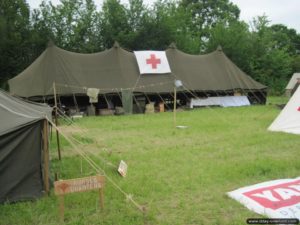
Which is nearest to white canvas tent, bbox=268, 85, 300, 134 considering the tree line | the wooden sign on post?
the wooden sign on post

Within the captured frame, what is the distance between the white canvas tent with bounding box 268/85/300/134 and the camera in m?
8.30

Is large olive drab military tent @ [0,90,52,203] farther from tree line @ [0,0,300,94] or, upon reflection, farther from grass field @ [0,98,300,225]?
tree line @ [0,0,300,94]

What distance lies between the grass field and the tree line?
15.4m

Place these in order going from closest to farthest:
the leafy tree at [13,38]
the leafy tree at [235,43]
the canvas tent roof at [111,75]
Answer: the canvas tent roof at [111,75] < the leafy tree at [13,38] < the leafy tree at [235,43]

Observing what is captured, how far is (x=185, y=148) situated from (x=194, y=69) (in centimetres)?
1034

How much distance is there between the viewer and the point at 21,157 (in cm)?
415

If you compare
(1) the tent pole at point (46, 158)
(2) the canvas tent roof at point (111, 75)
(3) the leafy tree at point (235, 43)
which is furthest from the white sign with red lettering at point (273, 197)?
(3) the leafy tree at point (235, 43)

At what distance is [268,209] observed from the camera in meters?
3.52

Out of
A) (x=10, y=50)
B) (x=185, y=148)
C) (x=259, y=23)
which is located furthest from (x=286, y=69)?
(x=185, y=148)

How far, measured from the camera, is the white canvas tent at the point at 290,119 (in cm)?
830

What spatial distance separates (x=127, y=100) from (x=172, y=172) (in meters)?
9.29

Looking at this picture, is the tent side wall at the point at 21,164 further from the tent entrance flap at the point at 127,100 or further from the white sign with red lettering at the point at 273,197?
the tent entrance flap at the point at 127,100

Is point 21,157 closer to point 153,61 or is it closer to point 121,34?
point 153,61

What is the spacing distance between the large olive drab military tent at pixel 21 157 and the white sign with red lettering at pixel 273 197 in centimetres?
249
